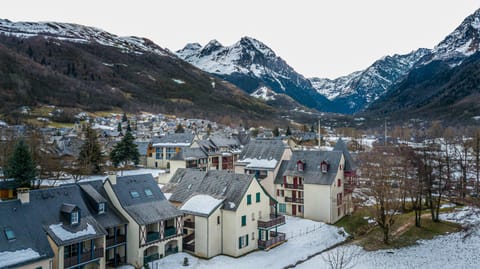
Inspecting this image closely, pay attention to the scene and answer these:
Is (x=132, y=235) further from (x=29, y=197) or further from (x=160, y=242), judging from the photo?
Answer: (x=29, y=197)

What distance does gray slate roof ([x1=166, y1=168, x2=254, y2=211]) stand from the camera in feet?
125

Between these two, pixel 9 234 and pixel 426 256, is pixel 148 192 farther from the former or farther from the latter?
pixel 426 256

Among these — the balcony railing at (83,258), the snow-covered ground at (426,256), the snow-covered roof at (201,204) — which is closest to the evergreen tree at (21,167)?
the snow-covered roof at (201,204)

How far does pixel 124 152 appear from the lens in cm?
8869

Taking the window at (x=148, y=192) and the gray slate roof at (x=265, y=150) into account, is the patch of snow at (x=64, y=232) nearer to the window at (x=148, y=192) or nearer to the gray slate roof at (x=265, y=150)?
the window at (x=148, y=192)

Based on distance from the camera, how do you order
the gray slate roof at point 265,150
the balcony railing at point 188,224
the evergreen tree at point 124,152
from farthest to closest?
the evergreen tree at point 124,152 < the gray slate roof at point 265,150 < the balcony railing at point 188,224

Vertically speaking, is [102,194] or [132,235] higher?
[102,194]

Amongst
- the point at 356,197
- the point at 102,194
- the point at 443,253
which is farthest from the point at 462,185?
the point at 102,194

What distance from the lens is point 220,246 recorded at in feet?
122

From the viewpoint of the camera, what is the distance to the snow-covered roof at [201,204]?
36812mm

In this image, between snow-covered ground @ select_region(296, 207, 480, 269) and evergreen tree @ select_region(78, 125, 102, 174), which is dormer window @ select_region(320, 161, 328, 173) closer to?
snow-covered ground @ select_region(296, 207, 480, 269)

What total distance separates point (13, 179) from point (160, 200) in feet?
104

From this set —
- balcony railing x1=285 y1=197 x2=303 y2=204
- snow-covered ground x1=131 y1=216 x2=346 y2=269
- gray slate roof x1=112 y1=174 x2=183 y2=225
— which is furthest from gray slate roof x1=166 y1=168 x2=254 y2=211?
balcony railing x1=285 y1=197 x2=303 y2=204

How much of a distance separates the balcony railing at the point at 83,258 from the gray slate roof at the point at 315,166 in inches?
1202
